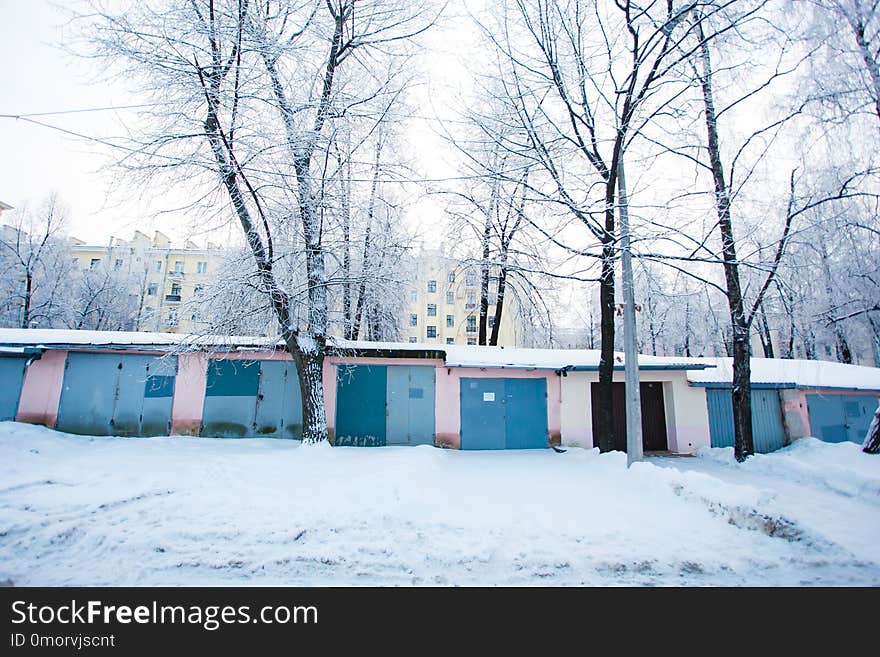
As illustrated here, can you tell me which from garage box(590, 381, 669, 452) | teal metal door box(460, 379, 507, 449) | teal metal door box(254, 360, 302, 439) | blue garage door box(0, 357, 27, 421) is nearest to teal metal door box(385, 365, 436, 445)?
teal metal door box(460, 379, 507, 449)

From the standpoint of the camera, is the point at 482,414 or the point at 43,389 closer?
the point at 43,389

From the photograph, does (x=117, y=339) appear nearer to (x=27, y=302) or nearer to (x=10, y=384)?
(x=10, y=384)

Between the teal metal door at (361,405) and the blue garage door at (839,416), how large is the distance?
14968 millimetres

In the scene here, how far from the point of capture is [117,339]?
33.0 feet

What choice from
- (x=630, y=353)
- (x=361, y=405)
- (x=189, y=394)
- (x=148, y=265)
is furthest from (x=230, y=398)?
(x=148, y=265)

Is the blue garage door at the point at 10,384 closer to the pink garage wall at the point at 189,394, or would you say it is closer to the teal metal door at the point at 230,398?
the pink garage wall at the point at 189,394

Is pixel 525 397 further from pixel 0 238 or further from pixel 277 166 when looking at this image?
pixel 0 238

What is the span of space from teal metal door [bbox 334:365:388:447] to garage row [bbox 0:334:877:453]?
29 millimetres

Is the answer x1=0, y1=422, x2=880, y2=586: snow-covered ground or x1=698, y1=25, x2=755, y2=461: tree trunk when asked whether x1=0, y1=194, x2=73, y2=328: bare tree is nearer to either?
x1=0, y1=422, x2=880, y2=586: snow-covered ground

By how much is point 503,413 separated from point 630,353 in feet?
16.6

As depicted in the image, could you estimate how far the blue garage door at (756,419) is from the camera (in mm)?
12083

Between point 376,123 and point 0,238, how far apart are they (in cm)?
2846

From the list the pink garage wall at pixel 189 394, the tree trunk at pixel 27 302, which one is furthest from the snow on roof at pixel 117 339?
the tree trunk at pixel 27 302
